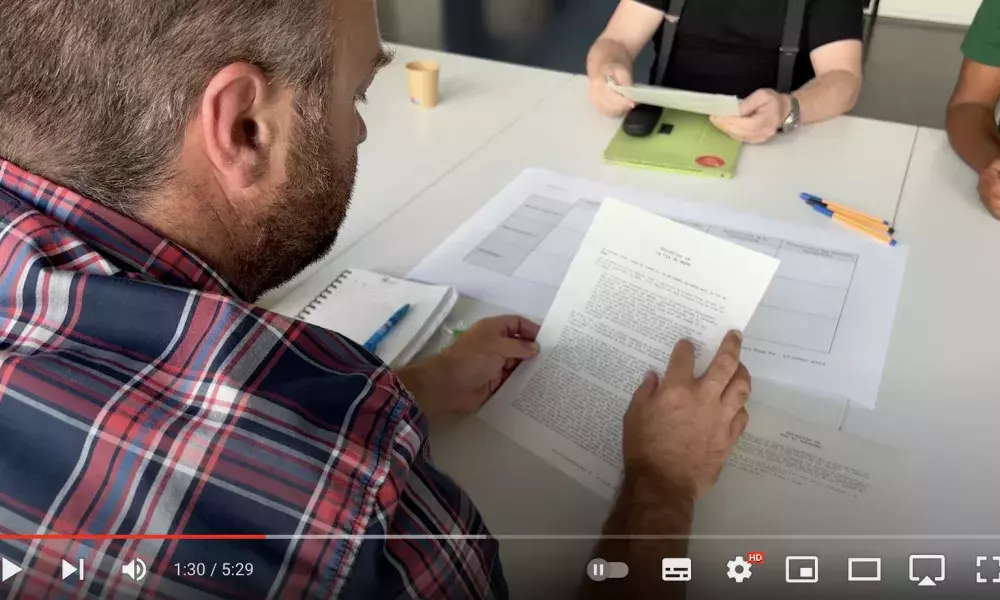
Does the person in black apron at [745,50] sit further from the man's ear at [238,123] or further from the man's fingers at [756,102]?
the man's ear at [238,123]

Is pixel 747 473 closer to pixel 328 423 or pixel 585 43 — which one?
pixel 328 423

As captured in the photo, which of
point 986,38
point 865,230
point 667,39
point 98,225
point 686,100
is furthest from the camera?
point 667,39

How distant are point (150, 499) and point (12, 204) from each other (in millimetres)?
224

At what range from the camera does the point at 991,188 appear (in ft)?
3.21

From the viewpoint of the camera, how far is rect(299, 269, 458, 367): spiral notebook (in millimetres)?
773

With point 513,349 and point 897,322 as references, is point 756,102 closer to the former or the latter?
point 897,322

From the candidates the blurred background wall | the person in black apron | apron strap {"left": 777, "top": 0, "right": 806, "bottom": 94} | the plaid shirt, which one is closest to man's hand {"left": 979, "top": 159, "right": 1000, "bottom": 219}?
the person in black apron

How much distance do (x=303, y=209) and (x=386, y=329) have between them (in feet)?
0.73

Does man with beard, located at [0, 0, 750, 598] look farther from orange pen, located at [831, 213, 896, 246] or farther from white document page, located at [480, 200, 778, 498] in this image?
orange pen, located at [831, 213, 896, 246]

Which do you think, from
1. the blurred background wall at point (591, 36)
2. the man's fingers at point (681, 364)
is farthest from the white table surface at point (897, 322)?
the blurred background wall at point (591, 36)

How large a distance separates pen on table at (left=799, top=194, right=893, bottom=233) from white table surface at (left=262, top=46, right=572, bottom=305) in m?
0.48

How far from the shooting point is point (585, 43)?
289cm

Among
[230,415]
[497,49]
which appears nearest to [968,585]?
[230,415]

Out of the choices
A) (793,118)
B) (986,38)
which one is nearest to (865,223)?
(793,118)
